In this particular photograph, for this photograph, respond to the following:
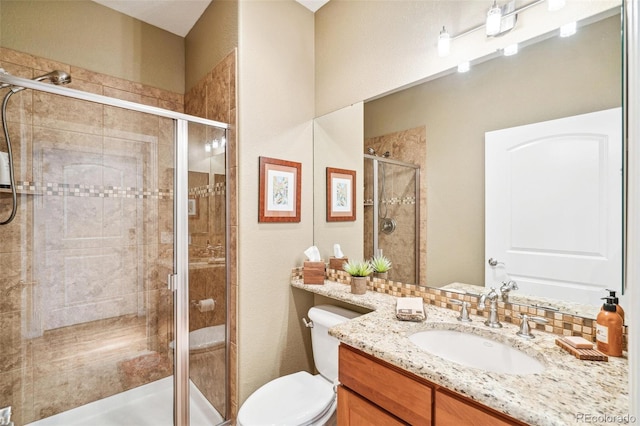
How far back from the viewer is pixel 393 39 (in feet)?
5.35

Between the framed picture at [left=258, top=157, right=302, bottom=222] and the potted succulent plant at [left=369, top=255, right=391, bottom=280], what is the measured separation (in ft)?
1.93

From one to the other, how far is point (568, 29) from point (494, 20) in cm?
26

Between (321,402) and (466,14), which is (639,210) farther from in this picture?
(321,402)

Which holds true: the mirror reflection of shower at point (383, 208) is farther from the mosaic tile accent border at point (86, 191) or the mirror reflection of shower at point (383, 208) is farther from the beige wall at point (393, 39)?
the mosaic tile accent border at point (86, 191)

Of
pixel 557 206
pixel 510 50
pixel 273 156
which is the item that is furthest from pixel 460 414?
pixel 273 156

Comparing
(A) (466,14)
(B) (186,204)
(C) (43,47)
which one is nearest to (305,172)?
(B) (186,204)

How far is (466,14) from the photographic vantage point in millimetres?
1341

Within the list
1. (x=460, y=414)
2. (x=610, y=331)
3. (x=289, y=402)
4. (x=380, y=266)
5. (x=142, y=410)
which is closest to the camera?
(x=460, y=414)

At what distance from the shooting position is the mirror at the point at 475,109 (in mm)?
1039

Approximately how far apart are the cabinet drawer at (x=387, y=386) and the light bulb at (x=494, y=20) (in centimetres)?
135

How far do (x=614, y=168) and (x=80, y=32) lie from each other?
300 cm

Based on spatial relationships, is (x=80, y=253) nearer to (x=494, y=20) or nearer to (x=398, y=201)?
(x=398, y=201)

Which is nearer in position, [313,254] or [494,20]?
[494,20]

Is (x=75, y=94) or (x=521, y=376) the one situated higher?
(x=75, y=94)
